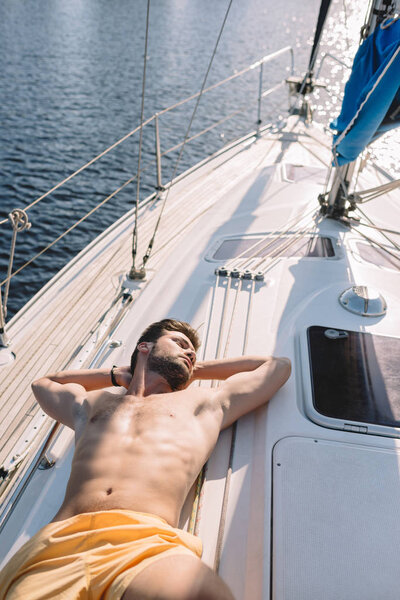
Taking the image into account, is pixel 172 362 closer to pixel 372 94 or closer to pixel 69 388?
pixel 69 388

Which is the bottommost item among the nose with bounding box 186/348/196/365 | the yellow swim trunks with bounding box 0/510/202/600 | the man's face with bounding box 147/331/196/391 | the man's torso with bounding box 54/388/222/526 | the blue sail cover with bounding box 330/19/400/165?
the yellow swim trunks with bounding box 0/510/202/600

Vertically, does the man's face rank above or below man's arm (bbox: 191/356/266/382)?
below

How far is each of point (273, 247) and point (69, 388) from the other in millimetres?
2003

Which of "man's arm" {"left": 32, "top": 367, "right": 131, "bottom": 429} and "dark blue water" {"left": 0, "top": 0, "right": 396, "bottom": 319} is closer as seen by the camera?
"man's arm" {"left": 32, "top": 367, "right": 131, "bottom": 429}

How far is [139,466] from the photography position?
1.86m

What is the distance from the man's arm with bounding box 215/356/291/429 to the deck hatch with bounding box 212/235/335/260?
138 cm

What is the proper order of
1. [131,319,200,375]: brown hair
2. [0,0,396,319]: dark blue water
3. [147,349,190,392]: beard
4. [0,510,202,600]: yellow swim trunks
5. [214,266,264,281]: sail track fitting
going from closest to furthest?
[0,510,202,600]: yellow swim trunks, [147,349,190,392]: beard, [131,319,200,375]: brown hair, [214,266,264,281]: sail track fitting, [0,0,396,319]: dark blue water

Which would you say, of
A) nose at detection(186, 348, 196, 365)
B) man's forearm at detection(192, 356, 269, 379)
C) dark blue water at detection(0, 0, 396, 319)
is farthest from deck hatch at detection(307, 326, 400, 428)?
dark blue water at detection(0, 0, 396, 319)

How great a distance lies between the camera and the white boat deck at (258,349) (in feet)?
5.71

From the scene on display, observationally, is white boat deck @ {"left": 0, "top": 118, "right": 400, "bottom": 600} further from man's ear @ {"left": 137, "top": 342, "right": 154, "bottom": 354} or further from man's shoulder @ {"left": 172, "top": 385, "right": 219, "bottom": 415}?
man's ear @ {"left": 137, "top": 342, "right": 154, "bottom": 354}

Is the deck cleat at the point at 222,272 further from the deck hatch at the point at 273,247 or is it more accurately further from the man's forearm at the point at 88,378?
the man's forearm at the point at 88,378

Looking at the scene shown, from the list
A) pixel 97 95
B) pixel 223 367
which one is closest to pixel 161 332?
pixel 223 367

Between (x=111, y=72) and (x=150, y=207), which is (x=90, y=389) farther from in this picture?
(x=111, y=72)

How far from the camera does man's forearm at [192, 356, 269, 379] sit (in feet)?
8.14
